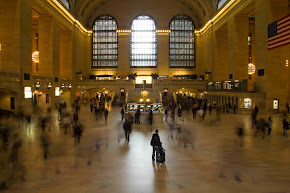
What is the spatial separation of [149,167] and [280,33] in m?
12.5

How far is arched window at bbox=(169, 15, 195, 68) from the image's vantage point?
42031 mm

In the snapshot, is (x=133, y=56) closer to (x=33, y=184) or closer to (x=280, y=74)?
(x=280, y=74)

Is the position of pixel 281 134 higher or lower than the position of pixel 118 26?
lower

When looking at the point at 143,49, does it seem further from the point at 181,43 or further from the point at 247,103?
the point at 247,103

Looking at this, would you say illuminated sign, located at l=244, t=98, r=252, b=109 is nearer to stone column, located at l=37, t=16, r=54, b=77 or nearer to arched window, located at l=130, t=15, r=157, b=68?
stone column, located at l=37, t=16, r=54, b=77

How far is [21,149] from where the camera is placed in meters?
8.59

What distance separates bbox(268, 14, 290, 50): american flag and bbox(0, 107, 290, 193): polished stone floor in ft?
21.3

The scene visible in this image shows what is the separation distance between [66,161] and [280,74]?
19.7 m

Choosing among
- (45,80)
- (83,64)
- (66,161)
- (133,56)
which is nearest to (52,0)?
(45,80)

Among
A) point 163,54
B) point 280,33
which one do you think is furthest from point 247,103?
point 163,54

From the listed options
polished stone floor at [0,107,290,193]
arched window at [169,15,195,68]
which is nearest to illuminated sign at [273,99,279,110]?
polished stone floor at [0,107,290,193]

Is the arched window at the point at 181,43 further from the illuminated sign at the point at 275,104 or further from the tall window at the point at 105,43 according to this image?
the illuminated sign at the point at 275,104

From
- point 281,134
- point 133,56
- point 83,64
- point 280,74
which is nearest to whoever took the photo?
point 281,134

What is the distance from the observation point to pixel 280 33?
13781 mm
